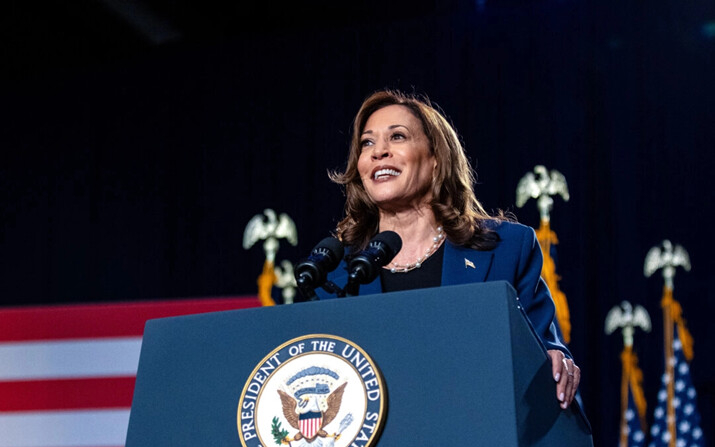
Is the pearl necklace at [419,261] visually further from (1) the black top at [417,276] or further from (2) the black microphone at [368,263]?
(2) the black microphone at [368,263]

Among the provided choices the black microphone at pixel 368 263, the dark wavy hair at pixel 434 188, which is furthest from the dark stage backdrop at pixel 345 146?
the black microphone at pixel 368 263

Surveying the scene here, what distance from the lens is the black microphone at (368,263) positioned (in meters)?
1.19

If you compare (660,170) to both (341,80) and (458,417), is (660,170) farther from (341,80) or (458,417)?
(458,417)

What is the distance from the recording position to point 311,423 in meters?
0.98

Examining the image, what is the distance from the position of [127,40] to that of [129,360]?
9.85 ft

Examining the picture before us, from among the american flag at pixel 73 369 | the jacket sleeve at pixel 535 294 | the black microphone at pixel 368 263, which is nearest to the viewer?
the black microphone at pixel 368 263

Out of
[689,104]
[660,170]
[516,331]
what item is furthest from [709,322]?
[516,331]

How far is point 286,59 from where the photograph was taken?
15.9 feet

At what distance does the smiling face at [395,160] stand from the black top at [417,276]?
5.4 inches

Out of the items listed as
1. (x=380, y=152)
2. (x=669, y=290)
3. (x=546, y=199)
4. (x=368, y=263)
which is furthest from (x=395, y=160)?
(x=669, y=290)

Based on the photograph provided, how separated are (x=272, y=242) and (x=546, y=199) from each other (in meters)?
1.48

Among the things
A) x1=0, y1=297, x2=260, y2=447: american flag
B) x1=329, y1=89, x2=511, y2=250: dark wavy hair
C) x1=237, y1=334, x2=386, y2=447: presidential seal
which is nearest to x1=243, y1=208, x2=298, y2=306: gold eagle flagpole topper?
x1=0, y1=297, x2=260, y2=447: american flag

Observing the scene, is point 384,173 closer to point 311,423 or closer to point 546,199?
point 311,423

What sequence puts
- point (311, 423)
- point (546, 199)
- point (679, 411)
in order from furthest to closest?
point (546, 199) → point (679, 411) → point (311, 423)
